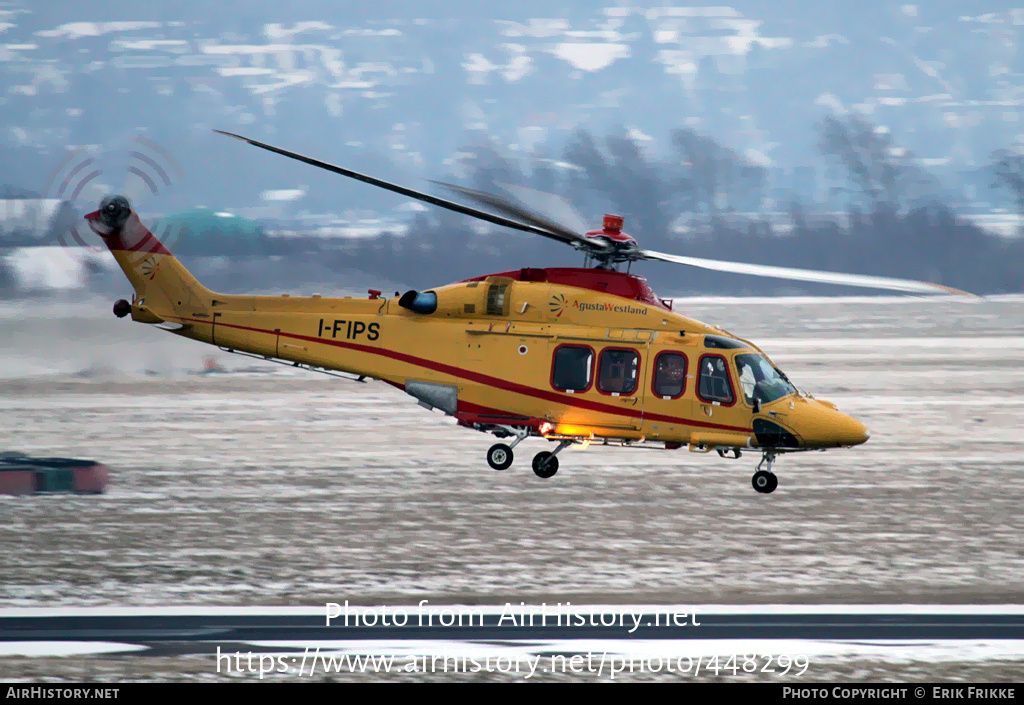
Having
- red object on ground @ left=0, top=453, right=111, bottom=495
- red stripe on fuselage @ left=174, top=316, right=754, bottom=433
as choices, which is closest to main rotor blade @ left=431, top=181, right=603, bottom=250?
red stripe on fuselage @ left=174, top=316, right=754, bottom=433

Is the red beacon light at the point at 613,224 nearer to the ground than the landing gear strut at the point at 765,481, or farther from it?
farther from it

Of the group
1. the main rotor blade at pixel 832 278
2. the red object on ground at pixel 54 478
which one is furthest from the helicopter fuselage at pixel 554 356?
the red object on ground at pixel 54 478

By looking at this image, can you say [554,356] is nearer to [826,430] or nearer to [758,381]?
[758,381]

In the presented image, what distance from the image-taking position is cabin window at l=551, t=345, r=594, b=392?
1942cm

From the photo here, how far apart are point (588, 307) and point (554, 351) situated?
969 mm

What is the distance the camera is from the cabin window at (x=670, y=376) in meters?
19.1

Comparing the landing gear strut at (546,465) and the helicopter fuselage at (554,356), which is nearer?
the helicopter fuselage at (554,356)

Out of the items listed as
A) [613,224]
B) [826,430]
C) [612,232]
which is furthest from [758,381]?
[613,224]

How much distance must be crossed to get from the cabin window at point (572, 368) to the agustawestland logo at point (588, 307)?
695 mm

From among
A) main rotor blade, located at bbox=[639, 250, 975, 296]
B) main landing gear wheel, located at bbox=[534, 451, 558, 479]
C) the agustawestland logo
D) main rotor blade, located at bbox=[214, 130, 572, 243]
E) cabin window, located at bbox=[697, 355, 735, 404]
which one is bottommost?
main landing gear wheel, located at bbox=[534, 451, 558, 479]

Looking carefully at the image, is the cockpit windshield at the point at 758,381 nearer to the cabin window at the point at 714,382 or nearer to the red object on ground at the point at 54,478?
the cabin window at the point at 714,382

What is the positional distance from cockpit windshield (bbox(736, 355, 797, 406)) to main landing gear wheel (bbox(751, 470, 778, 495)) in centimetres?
155

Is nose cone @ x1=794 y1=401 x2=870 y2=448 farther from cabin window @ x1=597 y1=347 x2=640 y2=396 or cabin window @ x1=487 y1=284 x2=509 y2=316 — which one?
cabin window @ x1=487 y1=284 x2=509 y2=316

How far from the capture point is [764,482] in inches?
778
